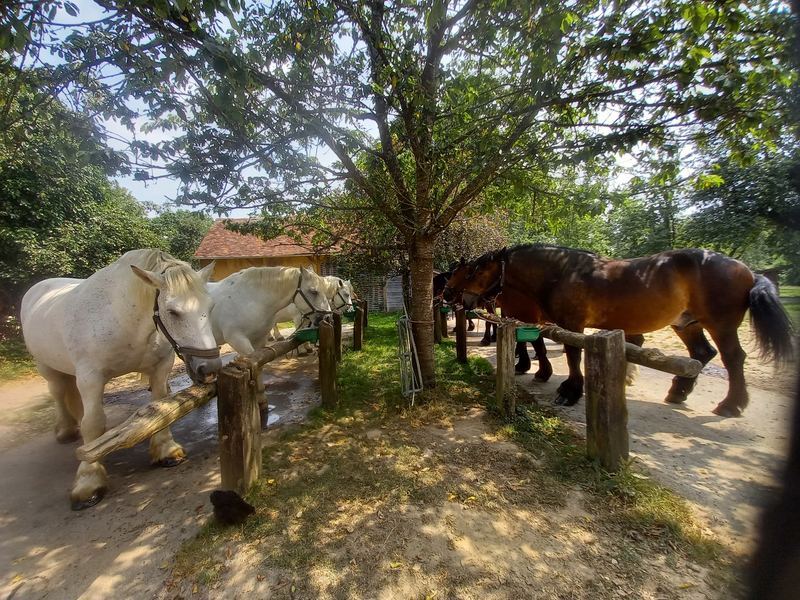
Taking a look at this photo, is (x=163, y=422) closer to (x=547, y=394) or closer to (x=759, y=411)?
(x=547, y=394)

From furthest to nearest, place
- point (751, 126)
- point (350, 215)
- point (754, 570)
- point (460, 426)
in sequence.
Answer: point (350, 215) < point (460, 426) < point (751, 126) < point (754, 570)

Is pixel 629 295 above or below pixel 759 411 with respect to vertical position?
above

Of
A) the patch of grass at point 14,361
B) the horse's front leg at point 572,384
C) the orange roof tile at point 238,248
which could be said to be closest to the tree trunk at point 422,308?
the horse's front leg at point 572,384

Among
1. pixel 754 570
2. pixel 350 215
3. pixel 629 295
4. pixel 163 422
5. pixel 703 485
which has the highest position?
pixel 350 215

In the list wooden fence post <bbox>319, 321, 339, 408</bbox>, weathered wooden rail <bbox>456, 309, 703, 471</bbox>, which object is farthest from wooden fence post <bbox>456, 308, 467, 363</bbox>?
weathered wooden rail <bbox>456, 309, 703, 471</bbox>

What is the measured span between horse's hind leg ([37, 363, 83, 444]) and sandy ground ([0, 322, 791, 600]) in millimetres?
164

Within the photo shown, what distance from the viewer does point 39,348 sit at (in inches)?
134

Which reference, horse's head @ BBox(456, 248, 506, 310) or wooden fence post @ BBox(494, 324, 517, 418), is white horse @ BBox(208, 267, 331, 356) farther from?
wooden fence post @ BBox(494, 324, 517, 418)

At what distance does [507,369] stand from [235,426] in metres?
3.00

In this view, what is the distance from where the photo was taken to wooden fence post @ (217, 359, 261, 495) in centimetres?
253

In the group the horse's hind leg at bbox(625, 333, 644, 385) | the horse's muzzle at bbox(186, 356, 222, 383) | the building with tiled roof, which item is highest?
the building with tiled roof

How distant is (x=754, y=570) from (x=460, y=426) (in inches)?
129

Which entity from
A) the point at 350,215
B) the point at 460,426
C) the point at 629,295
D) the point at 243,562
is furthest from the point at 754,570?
the point at 350,215

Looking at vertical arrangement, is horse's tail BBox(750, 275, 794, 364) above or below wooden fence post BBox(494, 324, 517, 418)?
above
